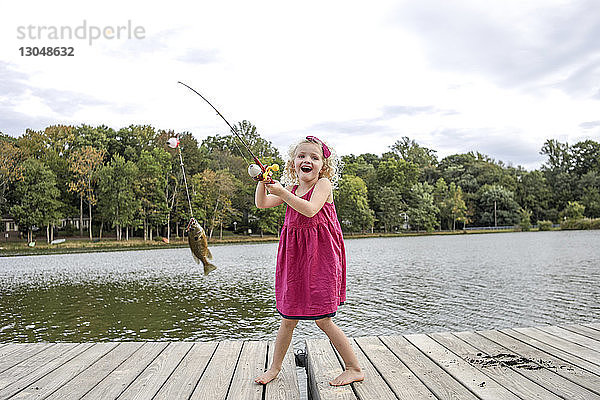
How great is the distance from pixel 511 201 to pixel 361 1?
137ft

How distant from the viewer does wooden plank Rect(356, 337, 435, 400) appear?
240 centimetres

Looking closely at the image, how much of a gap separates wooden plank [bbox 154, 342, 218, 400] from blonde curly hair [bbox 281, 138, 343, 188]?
124cm

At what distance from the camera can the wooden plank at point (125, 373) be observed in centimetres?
253

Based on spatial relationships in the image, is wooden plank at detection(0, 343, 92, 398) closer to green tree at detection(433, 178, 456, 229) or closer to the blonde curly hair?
the blonde curly hair

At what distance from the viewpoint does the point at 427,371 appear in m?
2.75

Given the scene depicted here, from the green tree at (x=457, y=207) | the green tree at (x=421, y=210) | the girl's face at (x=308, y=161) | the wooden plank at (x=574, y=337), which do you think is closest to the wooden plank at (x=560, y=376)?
the wooden plank at (x=574, y=337)

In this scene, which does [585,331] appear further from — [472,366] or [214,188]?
[214,188]

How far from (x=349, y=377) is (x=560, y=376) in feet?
3.73

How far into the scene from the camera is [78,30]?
801 centimetres

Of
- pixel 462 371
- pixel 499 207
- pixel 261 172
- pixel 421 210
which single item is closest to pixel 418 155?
pixel 499 207

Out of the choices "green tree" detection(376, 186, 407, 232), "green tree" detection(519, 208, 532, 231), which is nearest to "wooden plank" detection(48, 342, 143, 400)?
"green tree" detection(376, 186, 407, 232)

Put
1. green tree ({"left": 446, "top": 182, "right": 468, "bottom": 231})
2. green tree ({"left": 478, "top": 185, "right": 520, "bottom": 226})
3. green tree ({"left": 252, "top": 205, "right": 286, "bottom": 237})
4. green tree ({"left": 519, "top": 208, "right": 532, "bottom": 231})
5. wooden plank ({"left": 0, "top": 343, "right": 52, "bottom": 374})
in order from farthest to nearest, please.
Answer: green tree ({"left": 478, "top": 185, "right": 520, "bottom": 226}), green tree ({"left": 446, "top": 182, "right": 468, "bottom": 231}), green tree ({"left": 519, "top": 208, "right": 532, "bottom": 231}), green tree ({"left": 252, "top": 205, "right": 286, "bottom": 237}), wooden plank ({"left": 0, "top": 343, "right": 52, "bottom": 374})

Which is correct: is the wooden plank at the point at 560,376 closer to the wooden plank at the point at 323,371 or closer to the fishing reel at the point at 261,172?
the wooden plank at the point at 323,371

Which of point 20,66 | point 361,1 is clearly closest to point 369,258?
point 361,1
